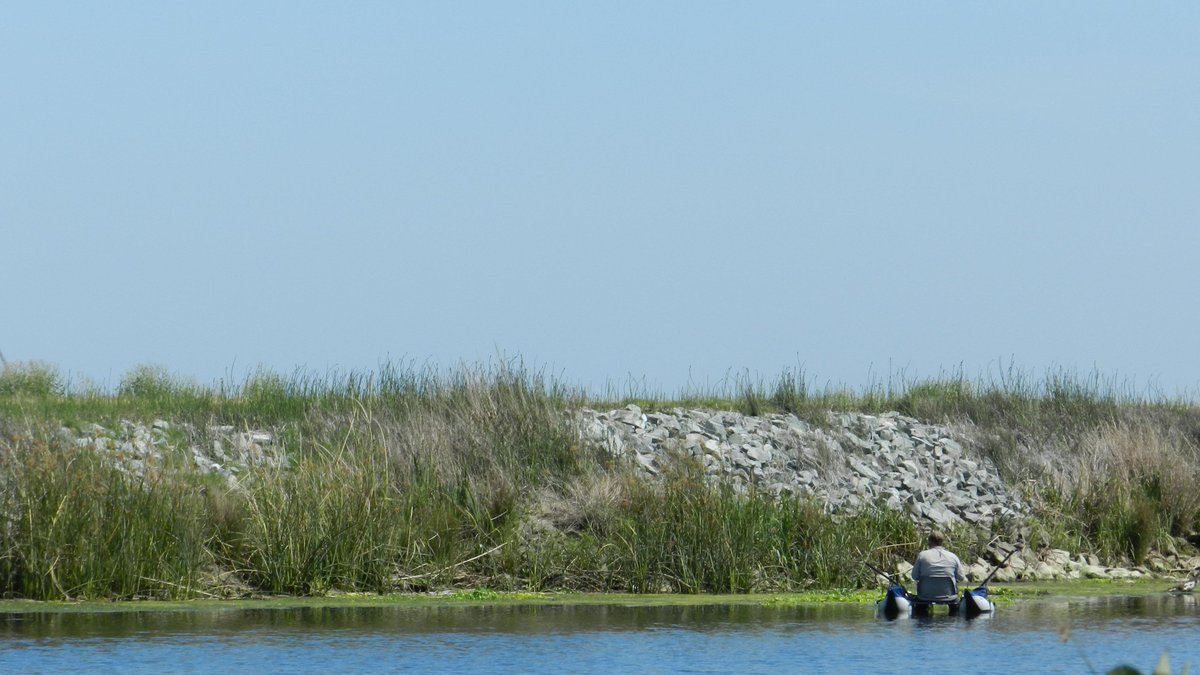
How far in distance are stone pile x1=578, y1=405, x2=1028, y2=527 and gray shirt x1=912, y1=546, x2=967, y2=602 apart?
4.22 meters

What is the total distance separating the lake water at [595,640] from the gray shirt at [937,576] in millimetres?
506

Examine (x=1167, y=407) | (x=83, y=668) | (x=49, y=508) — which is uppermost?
(x=1167, y=407)

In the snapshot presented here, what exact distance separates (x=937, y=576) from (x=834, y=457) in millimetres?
9152

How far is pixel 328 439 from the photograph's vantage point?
26.8 metres

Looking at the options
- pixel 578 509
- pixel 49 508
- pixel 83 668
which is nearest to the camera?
pixel 83 668

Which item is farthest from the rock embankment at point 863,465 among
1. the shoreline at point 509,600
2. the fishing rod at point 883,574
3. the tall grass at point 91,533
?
the tall grass at point 91,533

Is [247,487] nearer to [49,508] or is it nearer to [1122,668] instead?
[49,508]

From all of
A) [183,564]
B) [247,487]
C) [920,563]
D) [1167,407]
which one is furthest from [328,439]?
[1167,407]

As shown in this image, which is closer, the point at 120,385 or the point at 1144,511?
the point at 1144,511

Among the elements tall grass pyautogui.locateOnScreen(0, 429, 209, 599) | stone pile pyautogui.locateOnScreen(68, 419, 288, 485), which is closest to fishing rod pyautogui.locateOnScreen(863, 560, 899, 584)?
stone pile pyautogui.locateOnScreen(68, 419, 288, 485)

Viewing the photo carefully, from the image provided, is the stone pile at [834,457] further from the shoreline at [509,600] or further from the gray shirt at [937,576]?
the gray shirt at [937,576]

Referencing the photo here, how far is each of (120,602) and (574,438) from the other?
30.5 feet

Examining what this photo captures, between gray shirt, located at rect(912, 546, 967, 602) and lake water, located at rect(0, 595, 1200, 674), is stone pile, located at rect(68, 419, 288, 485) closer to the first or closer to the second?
lake water, located at rect(0, 595, 1200, 674)

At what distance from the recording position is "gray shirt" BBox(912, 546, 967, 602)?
21.1 metres
